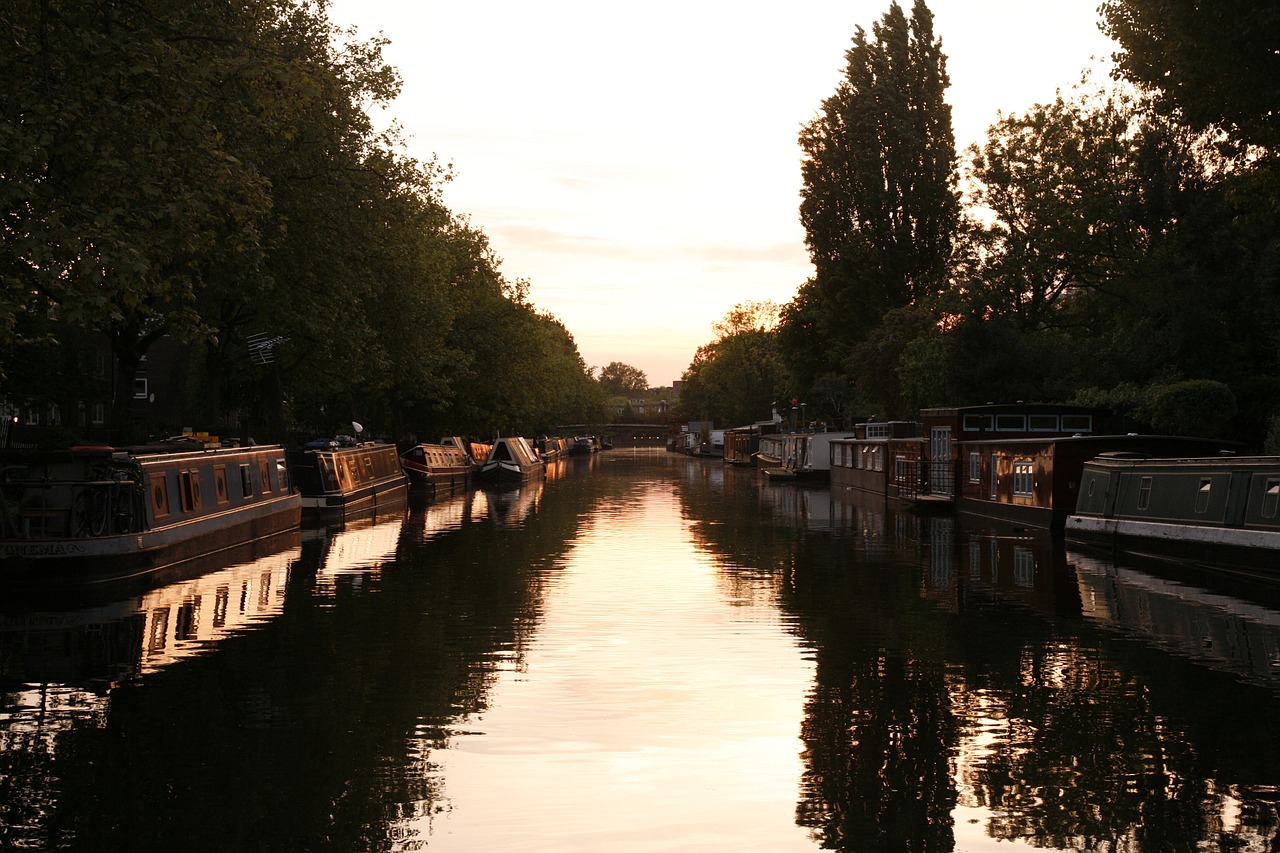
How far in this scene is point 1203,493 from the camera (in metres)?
26.5

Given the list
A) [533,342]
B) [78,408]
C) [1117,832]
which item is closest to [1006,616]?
[1117,832]

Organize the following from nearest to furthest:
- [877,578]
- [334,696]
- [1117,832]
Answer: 1. [1117,832]
2. [334,696]
3. [877,578]

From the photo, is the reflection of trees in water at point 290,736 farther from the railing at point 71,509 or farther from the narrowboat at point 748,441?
the narrowboat at point 748,441

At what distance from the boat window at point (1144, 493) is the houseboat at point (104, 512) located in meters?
19.5

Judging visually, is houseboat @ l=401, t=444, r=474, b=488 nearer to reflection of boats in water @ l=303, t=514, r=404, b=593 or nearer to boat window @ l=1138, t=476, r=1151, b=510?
reflection of boats in water @ l=303, t=514, r=404, b=593

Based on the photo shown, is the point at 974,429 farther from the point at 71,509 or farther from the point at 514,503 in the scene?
the point at 71,509

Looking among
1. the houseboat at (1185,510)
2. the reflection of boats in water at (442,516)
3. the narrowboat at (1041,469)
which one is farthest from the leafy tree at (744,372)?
the houseboat at (1185,510)

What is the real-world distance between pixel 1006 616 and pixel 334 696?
10464 millimetres

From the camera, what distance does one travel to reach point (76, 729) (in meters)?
12.1

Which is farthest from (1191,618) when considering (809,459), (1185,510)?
(809,459)

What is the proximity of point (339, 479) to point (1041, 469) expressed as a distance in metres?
21.7

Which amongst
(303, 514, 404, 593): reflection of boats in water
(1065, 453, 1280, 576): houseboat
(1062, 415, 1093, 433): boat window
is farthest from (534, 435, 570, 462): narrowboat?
(1065, 453, 1280, 576): houseboat

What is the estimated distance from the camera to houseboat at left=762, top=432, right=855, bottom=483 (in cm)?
7456

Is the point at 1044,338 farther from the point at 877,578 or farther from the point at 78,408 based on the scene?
the point at 78,408
